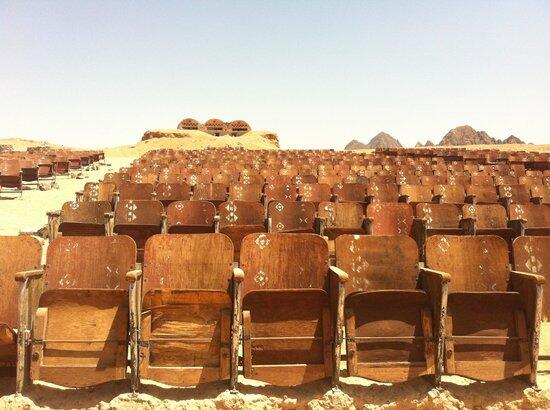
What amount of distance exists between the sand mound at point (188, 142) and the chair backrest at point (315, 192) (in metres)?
39.2

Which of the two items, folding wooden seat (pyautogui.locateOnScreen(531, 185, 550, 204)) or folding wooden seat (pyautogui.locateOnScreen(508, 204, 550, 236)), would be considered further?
folding wooden seat (pyautogui.locateOnScreen(531, 185, 550, 204))

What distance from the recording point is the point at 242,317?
2.92 m

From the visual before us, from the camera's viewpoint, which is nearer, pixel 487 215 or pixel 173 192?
pixel 487 215

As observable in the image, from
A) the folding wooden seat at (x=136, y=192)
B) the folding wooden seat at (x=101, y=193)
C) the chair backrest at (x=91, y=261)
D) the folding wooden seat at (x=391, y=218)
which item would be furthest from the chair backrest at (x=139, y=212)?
the folding wooden seat at (x=391, y=218)

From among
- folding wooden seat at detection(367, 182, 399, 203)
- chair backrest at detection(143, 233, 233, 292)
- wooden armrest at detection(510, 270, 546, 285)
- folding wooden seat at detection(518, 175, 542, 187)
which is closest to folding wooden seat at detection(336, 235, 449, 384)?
wooden armrest at detection(510, 270, 546, 285)


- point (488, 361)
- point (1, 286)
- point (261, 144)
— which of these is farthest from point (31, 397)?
point (261, 144)

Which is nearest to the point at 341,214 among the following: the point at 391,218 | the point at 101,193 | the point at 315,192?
the point at 391,218

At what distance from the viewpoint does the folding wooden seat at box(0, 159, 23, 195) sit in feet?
40.3

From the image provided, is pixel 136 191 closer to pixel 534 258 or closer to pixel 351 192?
pixel 351 192

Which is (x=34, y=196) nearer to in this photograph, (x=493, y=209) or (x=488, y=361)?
(x=493, y=209)

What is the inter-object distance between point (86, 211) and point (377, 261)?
341cm

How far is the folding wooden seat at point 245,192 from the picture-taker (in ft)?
22.9

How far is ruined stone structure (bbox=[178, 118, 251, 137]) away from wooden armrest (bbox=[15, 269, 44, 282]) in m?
67.3

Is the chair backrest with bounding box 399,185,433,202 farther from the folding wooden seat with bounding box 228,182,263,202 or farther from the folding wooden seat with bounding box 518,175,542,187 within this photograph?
the folding wooden seat with bounding box 518,175,542,187
